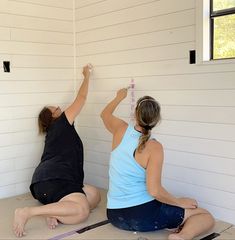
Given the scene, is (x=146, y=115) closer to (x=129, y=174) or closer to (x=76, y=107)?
(x=129, y=174)

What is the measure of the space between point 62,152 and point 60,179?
29 cm

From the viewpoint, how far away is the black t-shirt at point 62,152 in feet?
10.8

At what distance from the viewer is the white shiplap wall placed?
297 centimetres

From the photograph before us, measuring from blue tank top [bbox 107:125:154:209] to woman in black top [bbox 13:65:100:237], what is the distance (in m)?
0.44

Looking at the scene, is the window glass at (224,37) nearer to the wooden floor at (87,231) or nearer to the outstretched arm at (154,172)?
the outstretched arm at (154,172)

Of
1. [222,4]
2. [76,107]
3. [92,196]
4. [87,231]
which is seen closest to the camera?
[87,231]

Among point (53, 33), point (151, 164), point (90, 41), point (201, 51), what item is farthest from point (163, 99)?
point (53, 33)

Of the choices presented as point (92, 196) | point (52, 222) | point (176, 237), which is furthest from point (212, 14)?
point (52, 222)

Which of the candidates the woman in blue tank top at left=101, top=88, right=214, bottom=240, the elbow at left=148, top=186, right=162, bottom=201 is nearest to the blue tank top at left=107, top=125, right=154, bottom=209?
the woman in blue tank top at left=101, top=88, right=214, bottom=240

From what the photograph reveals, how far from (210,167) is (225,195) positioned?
24 cm

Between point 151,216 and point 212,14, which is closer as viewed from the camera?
point 151,216

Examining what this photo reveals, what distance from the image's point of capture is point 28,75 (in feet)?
12.7

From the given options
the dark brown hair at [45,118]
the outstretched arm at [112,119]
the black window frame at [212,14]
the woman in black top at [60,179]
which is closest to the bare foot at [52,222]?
the woman in black top at [60,179]

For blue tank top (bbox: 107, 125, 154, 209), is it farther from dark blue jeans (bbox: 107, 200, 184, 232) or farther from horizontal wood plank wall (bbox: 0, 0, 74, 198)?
horizontal wood plank wall (bbox: 0, 0, 74, 198)
